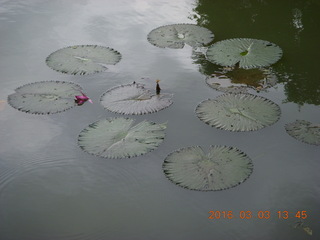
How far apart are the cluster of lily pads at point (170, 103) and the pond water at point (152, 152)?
6 centimetres

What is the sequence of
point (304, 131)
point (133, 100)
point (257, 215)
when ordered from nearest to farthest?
point (257, 215), point (304, 131), point (133, 100)

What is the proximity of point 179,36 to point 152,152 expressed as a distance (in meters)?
1.85

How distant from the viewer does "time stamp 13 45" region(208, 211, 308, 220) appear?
2555mm

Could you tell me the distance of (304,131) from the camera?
3193 millimetres

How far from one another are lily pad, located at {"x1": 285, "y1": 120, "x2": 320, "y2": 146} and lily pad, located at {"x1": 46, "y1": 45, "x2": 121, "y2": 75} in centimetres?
177

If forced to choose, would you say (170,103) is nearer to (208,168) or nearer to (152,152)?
(152,152)

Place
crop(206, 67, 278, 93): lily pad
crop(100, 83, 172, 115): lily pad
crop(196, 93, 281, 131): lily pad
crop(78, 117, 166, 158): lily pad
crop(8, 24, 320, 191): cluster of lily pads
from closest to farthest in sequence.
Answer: crop(8, 24, 320, 191): cluster of lily pads
crop(78, 117, 166, 158): lily pad
crop(196, 93, 281, 131): lily pad
crop(100, 83, 172, 115): lily pad
crop(206, 67, 278, 93): lily pad

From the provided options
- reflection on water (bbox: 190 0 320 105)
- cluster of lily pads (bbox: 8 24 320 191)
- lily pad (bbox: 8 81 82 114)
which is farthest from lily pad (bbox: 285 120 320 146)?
lily pad (bbox: 8 81 82 114)

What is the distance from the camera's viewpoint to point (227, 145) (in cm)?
312

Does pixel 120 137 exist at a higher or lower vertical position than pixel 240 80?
lower

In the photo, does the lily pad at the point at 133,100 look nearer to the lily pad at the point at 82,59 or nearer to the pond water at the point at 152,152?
the pond water at the point at 152,152

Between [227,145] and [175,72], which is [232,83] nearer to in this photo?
[175,72]
